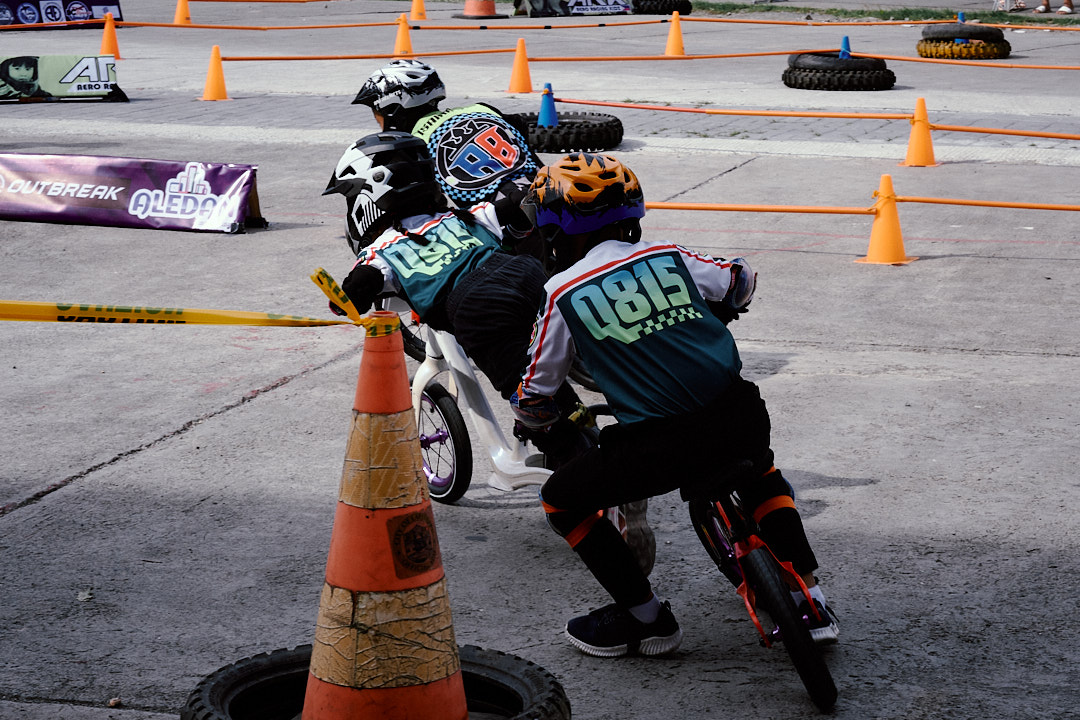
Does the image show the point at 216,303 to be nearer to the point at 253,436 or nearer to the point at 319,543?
the point at 253,436

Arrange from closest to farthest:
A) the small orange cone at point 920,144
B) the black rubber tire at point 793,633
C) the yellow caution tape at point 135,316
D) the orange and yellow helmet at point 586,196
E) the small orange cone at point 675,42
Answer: the black rubber tire at point 793,633 < the orange and yellow helmet at point 586,196 < the yellow caution tape at point 135,316 < the small orange cone at point 920,144 < the small orange cone at point 675,42

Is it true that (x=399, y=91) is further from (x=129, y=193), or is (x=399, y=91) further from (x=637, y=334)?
(x=129, y=193)

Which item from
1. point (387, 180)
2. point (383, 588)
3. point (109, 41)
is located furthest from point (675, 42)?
point (383, 588)

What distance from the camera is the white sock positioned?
3922mm

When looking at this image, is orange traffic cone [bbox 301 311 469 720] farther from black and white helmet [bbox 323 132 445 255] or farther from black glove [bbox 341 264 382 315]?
black and white helmet [bbox 323 132 445 255]

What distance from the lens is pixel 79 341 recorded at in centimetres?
756

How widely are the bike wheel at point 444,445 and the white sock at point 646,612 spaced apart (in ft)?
4.50

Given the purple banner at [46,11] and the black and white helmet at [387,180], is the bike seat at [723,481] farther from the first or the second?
the purple banner at [46,11]

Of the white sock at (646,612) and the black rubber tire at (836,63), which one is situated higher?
the white sock at (646,612)

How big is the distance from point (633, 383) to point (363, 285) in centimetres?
136

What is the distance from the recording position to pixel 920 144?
500 inches

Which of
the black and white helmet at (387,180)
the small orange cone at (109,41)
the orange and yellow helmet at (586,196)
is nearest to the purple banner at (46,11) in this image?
the small orange cone at (109,41)

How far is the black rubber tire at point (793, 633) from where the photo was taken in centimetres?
348

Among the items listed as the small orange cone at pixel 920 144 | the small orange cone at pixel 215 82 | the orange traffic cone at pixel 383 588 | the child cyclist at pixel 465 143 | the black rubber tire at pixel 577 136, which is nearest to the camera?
the orange traffic cone at pixel 383 588
